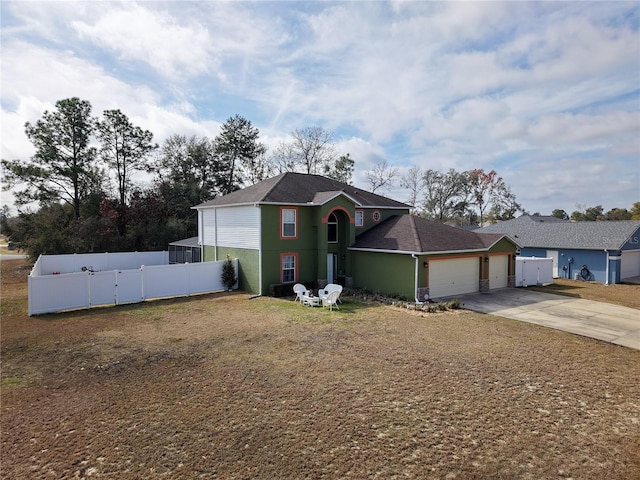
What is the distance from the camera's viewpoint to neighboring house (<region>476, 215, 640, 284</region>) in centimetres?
2459

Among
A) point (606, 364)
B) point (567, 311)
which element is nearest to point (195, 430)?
point (606, 364)

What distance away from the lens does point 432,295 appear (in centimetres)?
1795

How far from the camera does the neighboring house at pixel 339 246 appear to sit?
59.6 feet

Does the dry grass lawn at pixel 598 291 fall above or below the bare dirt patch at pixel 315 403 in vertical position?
below

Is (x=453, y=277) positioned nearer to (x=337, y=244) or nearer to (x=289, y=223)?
(x=337, y=244)

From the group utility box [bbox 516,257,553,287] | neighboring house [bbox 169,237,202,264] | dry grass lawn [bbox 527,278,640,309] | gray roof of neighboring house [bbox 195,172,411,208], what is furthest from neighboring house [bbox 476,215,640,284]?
neighboring house [bbox 169,237,202,264]

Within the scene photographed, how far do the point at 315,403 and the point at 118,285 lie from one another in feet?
41.9

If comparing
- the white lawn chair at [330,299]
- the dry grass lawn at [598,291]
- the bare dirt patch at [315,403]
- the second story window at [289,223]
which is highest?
the second story window at [289,223]

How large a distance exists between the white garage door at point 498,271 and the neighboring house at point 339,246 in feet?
0.18

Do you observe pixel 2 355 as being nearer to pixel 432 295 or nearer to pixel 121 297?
pixel 121 297

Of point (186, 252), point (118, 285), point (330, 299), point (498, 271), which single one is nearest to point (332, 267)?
point (330, 299)

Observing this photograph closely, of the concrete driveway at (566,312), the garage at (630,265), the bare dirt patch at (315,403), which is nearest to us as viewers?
the bare dirt patch at (315,403)

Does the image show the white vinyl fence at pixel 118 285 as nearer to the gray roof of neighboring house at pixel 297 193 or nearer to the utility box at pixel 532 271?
the gray roof of neighboring house at pixel 297 193

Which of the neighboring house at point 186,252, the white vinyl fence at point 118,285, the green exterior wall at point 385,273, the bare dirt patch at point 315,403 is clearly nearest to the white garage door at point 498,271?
Answer: the green exterior wall at point 385,273
